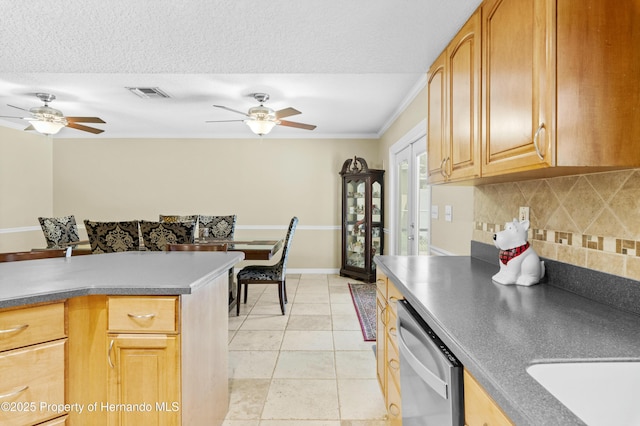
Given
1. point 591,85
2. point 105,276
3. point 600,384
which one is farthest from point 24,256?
point 591,85

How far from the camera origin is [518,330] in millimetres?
985

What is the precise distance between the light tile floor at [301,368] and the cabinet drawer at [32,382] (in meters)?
0.95

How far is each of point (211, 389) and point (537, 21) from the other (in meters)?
2.09

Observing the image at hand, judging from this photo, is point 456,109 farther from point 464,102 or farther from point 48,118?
point 48,118

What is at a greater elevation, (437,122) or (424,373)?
(437,122)

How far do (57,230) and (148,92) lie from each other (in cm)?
223

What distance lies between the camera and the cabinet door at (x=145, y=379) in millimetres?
1421

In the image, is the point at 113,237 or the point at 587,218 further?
the point at 113,237

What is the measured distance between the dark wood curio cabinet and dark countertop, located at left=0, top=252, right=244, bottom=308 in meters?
3.47

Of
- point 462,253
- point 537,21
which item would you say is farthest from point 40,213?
point 537,21

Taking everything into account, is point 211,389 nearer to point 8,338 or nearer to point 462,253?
point 8,338

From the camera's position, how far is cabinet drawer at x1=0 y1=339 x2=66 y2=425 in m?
1.31

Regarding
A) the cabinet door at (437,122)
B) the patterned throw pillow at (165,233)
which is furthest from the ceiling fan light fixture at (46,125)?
the cabinet door at (437,122)

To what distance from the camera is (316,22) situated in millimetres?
1758
